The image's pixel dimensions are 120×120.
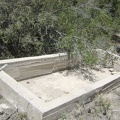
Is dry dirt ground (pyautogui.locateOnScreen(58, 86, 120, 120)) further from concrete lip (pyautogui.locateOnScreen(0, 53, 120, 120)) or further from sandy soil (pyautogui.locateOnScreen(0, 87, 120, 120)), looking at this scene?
concrete lip (pyautogui.locateOnScreen(0, 53, 120, 120))

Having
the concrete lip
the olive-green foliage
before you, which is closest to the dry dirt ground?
the concrete lip

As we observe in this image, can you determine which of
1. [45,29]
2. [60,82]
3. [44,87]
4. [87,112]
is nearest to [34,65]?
[44,87]

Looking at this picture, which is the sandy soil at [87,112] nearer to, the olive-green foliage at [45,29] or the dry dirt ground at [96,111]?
the dry dirt ground at [96,111]

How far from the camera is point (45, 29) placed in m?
6.05

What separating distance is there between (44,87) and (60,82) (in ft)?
1.57

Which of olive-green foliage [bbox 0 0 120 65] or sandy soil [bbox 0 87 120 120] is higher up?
olive-green foliage [bbox 0 0 120 65]

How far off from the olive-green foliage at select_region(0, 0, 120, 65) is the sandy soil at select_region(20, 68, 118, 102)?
16.1 inches

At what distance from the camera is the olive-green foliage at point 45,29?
559cm

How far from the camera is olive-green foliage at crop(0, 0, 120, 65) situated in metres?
5.59

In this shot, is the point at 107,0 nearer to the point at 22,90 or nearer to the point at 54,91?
the point at 54,91

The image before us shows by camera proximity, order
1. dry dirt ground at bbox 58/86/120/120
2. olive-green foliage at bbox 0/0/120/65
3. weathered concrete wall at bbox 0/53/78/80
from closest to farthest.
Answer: dry dirt ground at bbox 58/86/120/120
weathered concrete wall at bbox 0/53/78/80
olive-green foliage at bbox 0/0/120/65

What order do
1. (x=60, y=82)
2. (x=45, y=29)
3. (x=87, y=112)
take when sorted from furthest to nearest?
(x=45, y=29) → (x=60, y=82) → (x=87, y=112)

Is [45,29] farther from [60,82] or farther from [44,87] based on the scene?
[44,87]

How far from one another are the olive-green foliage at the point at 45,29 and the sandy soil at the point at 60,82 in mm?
409
